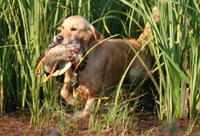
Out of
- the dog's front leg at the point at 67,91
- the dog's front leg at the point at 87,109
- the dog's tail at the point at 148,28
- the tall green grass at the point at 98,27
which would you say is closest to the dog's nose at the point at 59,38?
the tall green grass at the point at 98,27

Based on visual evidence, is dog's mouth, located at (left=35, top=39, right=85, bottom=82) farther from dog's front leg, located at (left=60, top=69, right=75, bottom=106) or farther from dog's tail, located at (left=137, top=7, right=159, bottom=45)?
dog's tail, located at (left=137, top=7, right=159, bottom=45)

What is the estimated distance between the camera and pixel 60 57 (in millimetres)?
5070

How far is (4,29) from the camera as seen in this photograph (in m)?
5.62

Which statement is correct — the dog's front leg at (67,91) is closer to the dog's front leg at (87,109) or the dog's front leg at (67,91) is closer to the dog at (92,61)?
the dog at (92,61)

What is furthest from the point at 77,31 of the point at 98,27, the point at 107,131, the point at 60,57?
the point at 107,131

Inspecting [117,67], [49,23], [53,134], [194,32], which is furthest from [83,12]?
[53,134]

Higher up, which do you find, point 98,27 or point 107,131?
point 98,27

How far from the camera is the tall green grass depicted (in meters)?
4.91

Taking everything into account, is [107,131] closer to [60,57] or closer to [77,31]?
[60,57]

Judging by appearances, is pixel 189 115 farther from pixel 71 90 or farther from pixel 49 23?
pixel 49 23

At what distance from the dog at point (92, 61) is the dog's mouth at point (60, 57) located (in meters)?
0.10

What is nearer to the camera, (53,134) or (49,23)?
(53,134)

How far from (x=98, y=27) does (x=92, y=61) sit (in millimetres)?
639

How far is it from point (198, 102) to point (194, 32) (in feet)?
2.77
